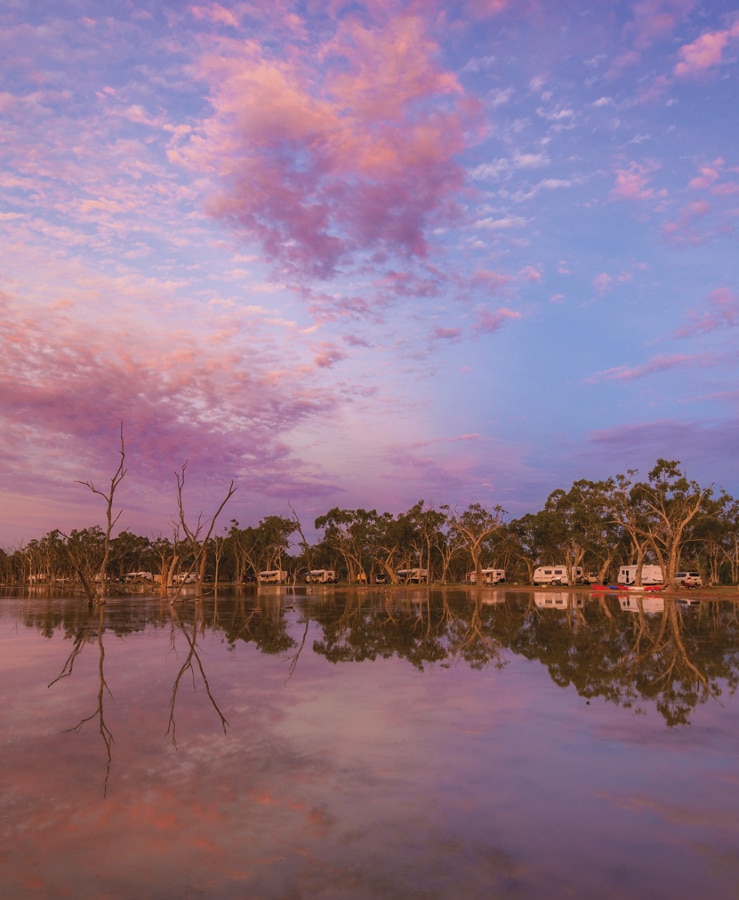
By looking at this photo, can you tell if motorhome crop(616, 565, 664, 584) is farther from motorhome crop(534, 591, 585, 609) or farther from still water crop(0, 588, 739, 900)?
still water crop(0, 588, 739, 900)

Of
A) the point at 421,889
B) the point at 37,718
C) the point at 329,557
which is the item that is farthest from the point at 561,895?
the point at 329,557

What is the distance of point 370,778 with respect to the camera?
30.6 feet

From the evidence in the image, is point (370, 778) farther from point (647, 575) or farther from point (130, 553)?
point (130, 553)

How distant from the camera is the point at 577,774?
31.2 feet

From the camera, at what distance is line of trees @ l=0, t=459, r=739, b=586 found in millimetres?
67625

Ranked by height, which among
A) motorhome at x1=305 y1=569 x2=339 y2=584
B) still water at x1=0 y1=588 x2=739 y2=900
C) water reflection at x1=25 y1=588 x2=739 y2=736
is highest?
still water at x1=0 y1=588 x2=739 y2=900

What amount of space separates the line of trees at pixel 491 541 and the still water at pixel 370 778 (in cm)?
3660

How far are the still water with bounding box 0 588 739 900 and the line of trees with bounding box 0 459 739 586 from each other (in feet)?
120

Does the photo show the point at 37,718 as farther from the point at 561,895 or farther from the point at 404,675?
the point at 561,895

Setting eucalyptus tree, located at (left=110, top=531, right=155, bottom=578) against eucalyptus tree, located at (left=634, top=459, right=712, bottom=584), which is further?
eucalyptus tree, located at (left=110, top=531, right=155, bottom=578)

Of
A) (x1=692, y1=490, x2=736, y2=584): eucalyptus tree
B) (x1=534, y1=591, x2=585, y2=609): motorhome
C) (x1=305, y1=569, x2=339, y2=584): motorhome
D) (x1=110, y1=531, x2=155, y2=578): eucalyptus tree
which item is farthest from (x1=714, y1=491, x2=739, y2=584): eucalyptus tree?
(x1=110, y1=531, x2=155, y2=578): eucalyptus tree

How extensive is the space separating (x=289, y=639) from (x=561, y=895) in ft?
70.8

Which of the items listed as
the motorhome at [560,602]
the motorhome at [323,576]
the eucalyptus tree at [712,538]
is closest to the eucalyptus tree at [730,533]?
the eucalyptus tree at [712,538]

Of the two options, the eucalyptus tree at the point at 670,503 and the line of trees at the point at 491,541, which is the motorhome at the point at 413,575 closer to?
the line of trees at the point at 491,541
